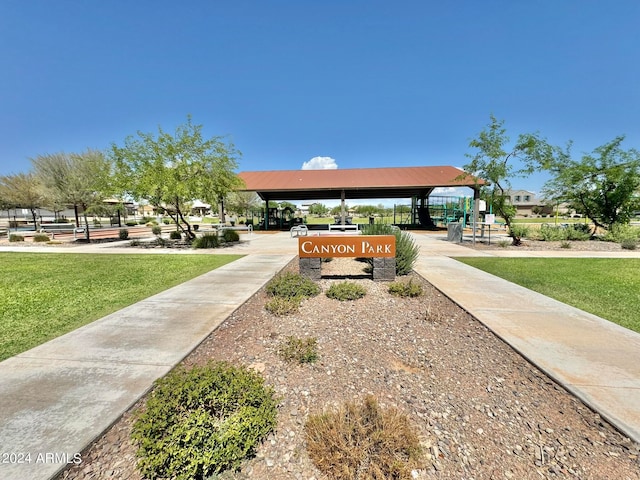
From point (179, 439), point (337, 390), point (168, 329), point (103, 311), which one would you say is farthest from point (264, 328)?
point (103, 311)

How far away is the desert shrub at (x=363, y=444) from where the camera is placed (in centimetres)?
178

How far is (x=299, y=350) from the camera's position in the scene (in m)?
3.39

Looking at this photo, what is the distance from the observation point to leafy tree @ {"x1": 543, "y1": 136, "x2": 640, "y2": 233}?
1561 cm

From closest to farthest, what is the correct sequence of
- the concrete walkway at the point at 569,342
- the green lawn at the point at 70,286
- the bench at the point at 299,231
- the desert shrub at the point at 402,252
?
the concrete walkway at the point at 569,342 → the green lawn at the point at 70,286 → the desert shrub at the point at 402,252 → the bench at the point at 299,231

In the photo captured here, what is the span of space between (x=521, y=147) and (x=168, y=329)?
16190 mm

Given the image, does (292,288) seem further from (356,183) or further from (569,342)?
(356,183)

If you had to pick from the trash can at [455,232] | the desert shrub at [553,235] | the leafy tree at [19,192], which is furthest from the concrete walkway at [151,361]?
the leafy tree at [19,192]

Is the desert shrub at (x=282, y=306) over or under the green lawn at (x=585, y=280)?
over

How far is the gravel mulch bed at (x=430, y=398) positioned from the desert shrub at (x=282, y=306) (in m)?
0.14

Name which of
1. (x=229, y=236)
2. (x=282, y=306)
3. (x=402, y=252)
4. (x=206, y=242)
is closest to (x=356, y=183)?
(x=229, y=236)

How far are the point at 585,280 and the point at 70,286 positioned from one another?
41.7 feet

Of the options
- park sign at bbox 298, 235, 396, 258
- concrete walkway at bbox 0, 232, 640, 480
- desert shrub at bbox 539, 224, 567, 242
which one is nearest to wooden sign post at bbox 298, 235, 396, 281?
park sign at bbox 298, 235, 396, 258

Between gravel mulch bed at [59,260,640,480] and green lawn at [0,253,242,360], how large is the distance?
2.60 meters

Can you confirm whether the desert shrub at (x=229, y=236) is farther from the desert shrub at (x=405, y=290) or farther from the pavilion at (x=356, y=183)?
the desert shrub at (x=405, y=290)
